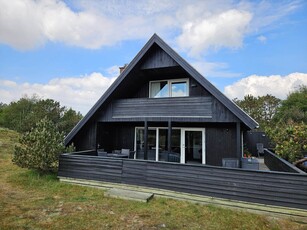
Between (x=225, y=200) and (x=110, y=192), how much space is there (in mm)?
3566

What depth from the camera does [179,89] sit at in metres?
9.14

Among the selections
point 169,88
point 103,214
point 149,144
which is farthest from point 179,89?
point 103,214

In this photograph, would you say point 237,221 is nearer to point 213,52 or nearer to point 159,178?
point 159,178

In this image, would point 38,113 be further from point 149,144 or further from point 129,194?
point 129,194

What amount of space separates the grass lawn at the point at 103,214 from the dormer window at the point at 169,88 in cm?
516

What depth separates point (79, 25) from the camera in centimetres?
1112

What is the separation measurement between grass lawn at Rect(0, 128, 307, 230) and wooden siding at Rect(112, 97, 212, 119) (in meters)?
3.62

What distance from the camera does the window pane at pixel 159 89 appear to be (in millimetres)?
9355

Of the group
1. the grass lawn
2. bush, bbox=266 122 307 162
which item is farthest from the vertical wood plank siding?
bush, bbox=266 122 307 162

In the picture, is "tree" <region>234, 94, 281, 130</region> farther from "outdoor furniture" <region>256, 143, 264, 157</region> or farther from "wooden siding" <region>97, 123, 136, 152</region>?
"wooden siding" <region>97, 123, 136, 152</region>

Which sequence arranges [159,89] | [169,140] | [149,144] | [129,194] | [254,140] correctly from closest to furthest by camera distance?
[129,194], [169,140], [159,89], [149,144], [254,140]

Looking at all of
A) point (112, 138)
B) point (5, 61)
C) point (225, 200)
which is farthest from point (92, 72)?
point (225, 200)

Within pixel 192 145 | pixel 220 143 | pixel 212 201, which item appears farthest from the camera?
pixel 192 145

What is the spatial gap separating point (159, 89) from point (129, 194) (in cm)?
548
